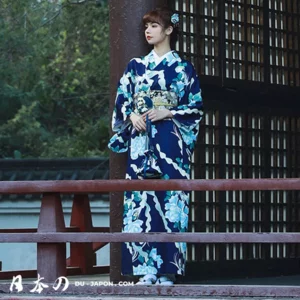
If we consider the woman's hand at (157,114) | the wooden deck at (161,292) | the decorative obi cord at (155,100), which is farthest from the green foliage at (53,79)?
the wooden deck at (161,292)

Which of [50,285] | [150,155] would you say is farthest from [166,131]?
[50,285]

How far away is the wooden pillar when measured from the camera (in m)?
6.94

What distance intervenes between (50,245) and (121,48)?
4.74 feet

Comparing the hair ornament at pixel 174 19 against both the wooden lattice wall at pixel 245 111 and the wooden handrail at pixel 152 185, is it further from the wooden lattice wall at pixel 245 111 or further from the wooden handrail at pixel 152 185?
the wooden handrail at pixel 152 185

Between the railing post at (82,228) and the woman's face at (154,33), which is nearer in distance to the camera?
the woman's face at (154,33)

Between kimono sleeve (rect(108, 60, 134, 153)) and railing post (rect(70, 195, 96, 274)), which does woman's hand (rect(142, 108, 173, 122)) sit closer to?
kimono sleeve (rect(108, 60, 134, 153))

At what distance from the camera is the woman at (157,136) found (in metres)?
6.57

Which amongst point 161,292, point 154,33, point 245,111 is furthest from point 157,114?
point 245,111

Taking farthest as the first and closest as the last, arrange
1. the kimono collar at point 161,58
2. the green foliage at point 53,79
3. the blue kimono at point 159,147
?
the green foliage at point 53,79, the kimono collar at point 161,58, the blue kimono at point 159,147

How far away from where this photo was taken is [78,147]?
19.3 meters

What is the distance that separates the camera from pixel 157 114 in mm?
6578

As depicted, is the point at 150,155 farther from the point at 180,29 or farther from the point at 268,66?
the point at 268,66

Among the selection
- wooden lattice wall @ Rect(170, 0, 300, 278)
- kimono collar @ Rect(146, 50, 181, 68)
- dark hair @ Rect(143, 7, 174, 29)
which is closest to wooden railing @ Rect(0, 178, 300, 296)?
kimono collar @ Rect(146, 50, 181, 68)

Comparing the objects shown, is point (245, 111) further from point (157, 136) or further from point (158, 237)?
point (158, 237)
